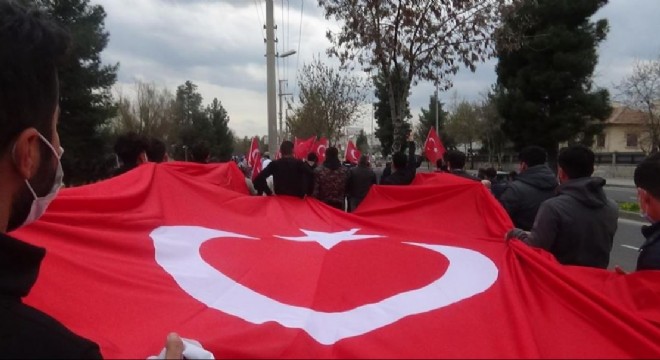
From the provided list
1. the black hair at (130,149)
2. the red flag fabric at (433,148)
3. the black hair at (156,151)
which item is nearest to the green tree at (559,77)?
the red flag fabric at (433,148)

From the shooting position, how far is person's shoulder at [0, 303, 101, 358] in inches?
49.6

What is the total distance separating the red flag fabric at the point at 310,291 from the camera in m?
2.52

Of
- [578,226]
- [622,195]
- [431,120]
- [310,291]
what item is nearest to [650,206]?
[578,226]

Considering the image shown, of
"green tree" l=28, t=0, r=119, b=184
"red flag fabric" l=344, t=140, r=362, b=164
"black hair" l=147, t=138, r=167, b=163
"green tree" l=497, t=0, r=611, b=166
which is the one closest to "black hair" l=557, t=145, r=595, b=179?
"black hair" l=147, t=138, r=167, b=163

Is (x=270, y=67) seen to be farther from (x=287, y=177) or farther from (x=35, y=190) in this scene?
(x=35, y=190)

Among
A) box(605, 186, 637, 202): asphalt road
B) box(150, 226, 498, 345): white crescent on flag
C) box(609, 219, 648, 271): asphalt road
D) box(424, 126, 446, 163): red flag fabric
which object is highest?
box(424, 126, 446, 163): red flag fabric

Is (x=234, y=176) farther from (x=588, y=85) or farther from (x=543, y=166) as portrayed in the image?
(x=588, y=85)

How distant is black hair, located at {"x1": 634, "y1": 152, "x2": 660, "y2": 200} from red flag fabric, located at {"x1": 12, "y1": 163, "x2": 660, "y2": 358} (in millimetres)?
562

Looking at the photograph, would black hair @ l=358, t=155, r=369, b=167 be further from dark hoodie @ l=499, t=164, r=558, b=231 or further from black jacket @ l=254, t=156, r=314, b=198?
dark hoodie @ l=499, t=164, r=558, b=231

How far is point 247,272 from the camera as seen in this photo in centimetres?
360

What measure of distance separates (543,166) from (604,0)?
2974cm

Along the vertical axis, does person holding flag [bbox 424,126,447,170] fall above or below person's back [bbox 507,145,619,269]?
above

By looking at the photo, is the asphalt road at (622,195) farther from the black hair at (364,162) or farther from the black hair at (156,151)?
the black hair at (156,151)

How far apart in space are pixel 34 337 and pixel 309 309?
186cm
